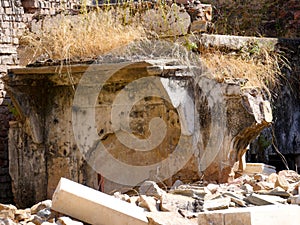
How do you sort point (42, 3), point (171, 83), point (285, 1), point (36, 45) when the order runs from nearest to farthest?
point (171, 83)
point (36, 45)
point (42, 3)
point (285, 1)

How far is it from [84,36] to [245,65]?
1.71m

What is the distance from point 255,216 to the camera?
4652 millimetres

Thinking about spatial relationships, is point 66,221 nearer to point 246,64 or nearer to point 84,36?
point 84,36

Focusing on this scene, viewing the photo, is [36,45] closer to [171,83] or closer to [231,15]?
[171,83]

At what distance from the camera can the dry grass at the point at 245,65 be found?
7152mm

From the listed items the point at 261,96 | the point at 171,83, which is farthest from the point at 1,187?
the point at 261,96

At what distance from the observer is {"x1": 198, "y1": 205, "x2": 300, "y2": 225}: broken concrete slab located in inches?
183

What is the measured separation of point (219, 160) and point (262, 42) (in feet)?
6.12

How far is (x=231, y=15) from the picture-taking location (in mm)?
12414

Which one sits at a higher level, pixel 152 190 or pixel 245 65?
pixel 245 65

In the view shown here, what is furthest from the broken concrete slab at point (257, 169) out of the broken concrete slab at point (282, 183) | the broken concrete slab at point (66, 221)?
the broken concrete slab at point (66, 221)

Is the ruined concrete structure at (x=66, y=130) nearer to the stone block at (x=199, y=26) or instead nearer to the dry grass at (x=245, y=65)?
the dry grass at (x=245, y=65)

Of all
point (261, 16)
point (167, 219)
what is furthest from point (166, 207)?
point (261, 16)

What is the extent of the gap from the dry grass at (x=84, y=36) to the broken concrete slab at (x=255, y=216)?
2.89 m
